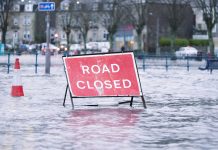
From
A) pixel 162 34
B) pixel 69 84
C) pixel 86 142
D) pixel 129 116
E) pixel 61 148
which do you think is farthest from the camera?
pixel 162 34

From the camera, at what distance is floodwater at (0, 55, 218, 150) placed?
10781 mm

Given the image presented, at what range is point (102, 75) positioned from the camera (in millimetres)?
16844

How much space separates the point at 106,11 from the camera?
296 feet

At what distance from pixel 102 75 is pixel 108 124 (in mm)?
3639

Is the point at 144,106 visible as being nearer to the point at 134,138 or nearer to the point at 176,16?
the point at 134,138

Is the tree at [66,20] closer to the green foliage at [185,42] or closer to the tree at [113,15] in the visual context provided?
the tree at [113,15]

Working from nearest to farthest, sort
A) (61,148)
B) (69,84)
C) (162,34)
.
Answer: (61,148), (69,84), (162,34)

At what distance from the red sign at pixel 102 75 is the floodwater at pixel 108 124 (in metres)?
0.47

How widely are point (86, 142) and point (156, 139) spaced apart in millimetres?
1273

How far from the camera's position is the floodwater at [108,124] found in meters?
10.8

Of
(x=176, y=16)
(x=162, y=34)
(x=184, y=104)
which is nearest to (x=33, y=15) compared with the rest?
(x=162, y=34)

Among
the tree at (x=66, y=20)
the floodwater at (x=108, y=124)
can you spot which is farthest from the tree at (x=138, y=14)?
the floodwater at (x=108, y=124)

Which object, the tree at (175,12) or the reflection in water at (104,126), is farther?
the tree at (175,12)

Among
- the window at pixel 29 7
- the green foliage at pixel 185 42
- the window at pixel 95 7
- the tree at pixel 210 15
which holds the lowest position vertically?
the green foliage at pixel 185 42
